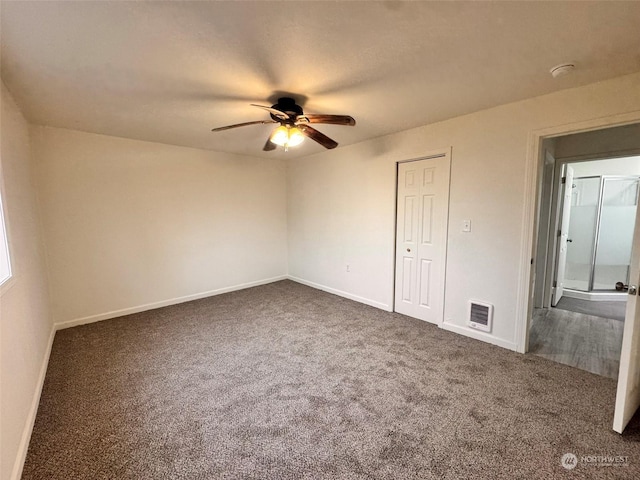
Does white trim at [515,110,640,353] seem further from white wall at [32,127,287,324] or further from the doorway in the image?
white wall at [32,127,287,324]

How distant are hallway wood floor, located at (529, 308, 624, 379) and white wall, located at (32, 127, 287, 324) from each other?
13.5ft

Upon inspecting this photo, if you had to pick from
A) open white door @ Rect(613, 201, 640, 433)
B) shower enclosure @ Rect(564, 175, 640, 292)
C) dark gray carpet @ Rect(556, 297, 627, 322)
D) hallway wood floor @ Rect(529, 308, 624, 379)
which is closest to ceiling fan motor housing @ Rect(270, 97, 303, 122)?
open white door @ Rect(613, 201, 640, 433)

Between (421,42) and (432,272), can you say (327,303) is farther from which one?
(421,42)

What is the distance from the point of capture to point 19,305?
6.08 ft

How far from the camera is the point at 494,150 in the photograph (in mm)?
2648

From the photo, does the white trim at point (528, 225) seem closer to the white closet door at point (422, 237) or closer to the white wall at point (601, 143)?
the white closet door at point (422, 237)

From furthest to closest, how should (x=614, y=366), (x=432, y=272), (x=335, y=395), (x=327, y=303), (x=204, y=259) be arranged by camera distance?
(x=204, y=259) → (x=327, y=303) → (x=432, y=272) → (x=614, y=366) → (x=335, y=395)

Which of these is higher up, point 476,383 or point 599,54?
point 599,54

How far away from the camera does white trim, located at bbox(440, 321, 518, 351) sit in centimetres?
268

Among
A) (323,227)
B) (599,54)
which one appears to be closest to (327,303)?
(323,227)

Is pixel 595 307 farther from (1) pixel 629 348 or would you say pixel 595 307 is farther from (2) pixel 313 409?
(2) pixel 313 409

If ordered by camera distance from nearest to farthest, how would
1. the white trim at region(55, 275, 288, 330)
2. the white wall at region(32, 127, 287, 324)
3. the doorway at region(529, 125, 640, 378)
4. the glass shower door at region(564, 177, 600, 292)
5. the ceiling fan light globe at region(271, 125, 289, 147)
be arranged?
the ceiling fan light globe at region(271, 125, 289, 147) → the doorway at region(529, 125, 640, 378) → the white wall at region(32, 127, 287, 324) → the white trim at region(55, 275, 288, 330) → the glass shower door at region(564, 177, 600, 292)

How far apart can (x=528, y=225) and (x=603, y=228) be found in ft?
11.1

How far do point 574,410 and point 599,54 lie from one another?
7.62 ft
